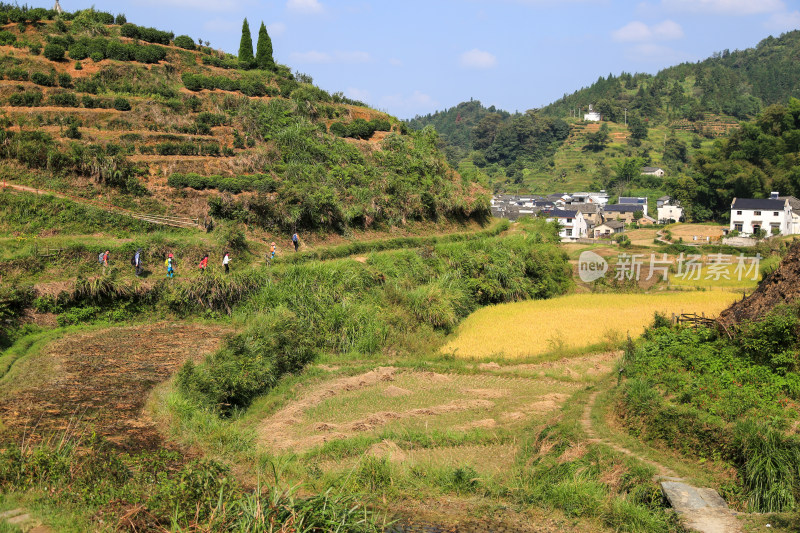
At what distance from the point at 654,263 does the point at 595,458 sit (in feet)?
97.5

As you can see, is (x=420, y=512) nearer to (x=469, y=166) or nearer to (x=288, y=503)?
(x=288, y=503)

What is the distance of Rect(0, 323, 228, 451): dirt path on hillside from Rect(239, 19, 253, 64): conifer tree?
2382 cm

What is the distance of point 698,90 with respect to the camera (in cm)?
13450

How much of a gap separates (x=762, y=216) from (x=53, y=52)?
54.4m

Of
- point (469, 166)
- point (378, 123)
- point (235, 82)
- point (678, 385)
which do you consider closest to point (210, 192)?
point (235, 82)

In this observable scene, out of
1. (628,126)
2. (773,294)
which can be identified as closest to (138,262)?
(773,294)

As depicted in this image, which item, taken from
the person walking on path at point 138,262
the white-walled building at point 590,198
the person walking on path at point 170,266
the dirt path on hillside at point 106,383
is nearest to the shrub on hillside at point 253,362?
the dirt path on hillside at point 106,383

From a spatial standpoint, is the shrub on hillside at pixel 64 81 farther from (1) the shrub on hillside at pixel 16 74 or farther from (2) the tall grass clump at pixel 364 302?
(2) the tall grass clump at pixel 364 302

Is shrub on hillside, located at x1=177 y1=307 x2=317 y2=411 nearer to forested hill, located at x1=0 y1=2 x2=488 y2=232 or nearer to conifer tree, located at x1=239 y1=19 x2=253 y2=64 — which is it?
forested hill, located at x1=0 y1=2 x2=488 y2=232

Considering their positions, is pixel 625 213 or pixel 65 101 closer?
pixel 65 101

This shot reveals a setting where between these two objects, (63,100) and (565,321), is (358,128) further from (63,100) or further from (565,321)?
(565,321)

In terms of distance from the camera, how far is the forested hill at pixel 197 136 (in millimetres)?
23594

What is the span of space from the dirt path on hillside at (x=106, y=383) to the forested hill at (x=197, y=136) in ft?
24.9

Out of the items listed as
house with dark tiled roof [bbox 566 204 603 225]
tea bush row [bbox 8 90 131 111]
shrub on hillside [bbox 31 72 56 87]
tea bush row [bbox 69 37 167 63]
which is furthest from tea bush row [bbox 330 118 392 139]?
house with dark tiled roof [bbox 566 204 603 225]
